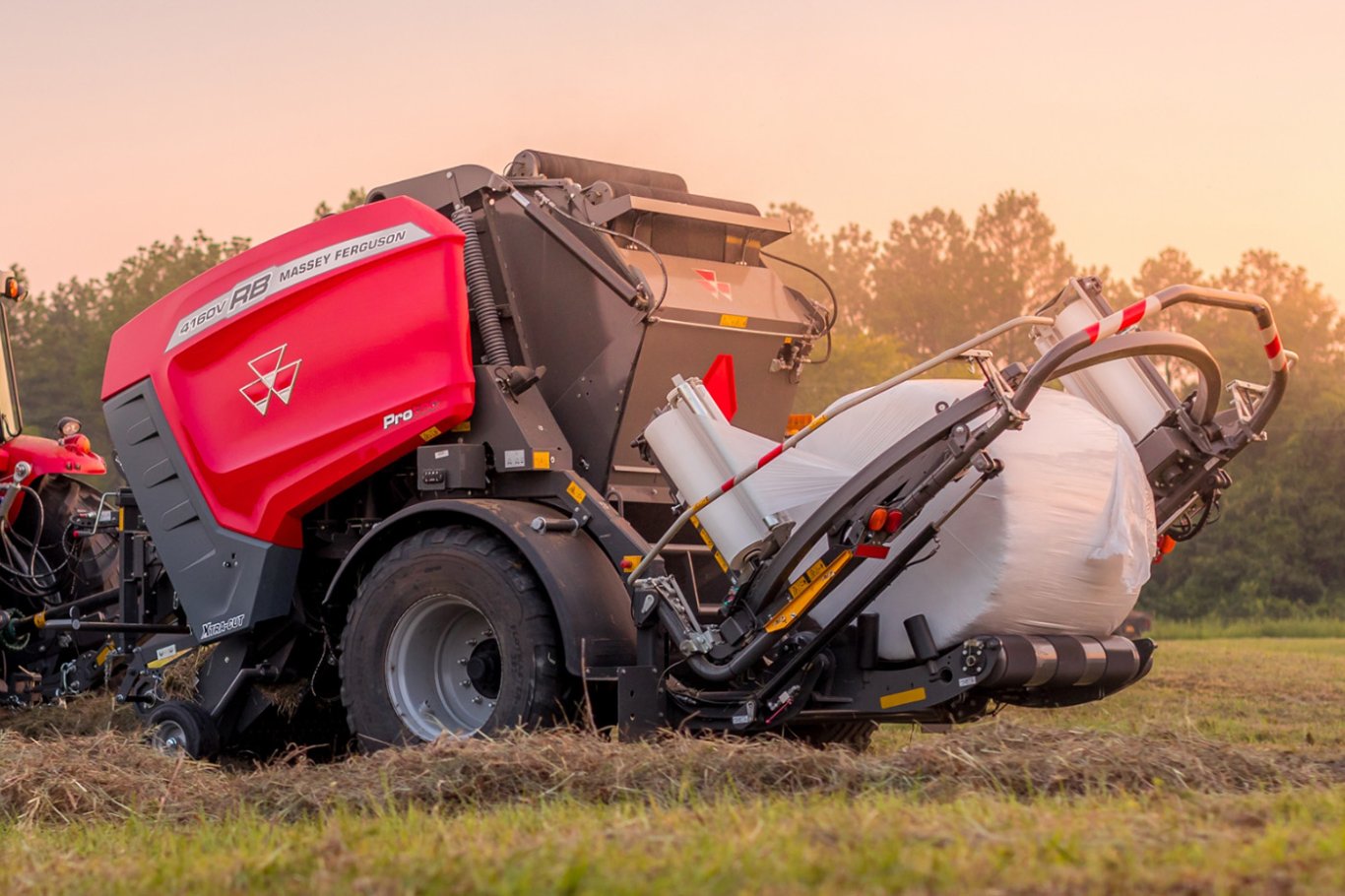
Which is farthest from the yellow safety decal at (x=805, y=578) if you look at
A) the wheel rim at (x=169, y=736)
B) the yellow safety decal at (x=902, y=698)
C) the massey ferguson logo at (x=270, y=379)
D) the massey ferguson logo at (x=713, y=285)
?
the wheel rim at (x=169, y=736)

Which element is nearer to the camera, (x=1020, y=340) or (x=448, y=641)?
(x=448, y=641)

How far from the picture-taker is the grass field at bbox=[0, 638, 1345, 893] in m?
3.29

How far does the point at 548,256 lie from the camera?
711cm

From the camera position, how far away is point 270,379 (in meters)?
7.20

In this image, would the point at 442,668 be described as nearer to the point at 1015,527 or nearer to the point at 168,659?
the point at 168,659

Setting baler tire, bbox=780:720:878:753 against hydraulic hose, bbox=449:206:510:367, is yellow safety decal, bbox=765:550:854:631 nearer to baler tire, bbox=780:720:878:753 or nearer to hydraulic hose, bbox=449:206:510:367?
baler tire, bbox=780:720:878:753

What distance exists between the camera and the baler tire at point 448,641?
6242mm

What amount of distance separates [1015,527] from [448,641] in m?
2.40

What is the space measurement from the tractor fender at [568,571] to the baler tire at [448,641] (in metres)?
0.10

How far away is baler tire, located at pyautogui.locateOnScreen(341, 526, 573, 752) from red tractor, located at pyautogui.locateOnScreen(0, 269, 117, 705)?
2621mm

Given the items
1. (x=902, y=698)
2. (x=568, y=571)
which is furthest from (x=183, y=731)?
(x=902, y=698)

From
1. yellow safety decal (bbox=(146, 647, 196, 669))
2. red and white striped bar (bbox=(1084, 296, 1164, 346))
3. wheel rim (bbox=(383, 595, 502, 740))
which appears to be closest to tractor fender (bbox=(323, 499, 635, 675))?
wheel rim (bbox=(383, 595, 502, 740))

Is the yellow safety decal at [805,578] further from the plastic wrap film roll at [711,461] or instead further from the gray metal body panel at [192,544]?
the gray metal body panel at [192,544]

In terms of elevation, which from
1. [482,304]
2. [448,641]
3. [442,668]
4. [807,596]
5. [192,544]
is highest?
[482,304]
